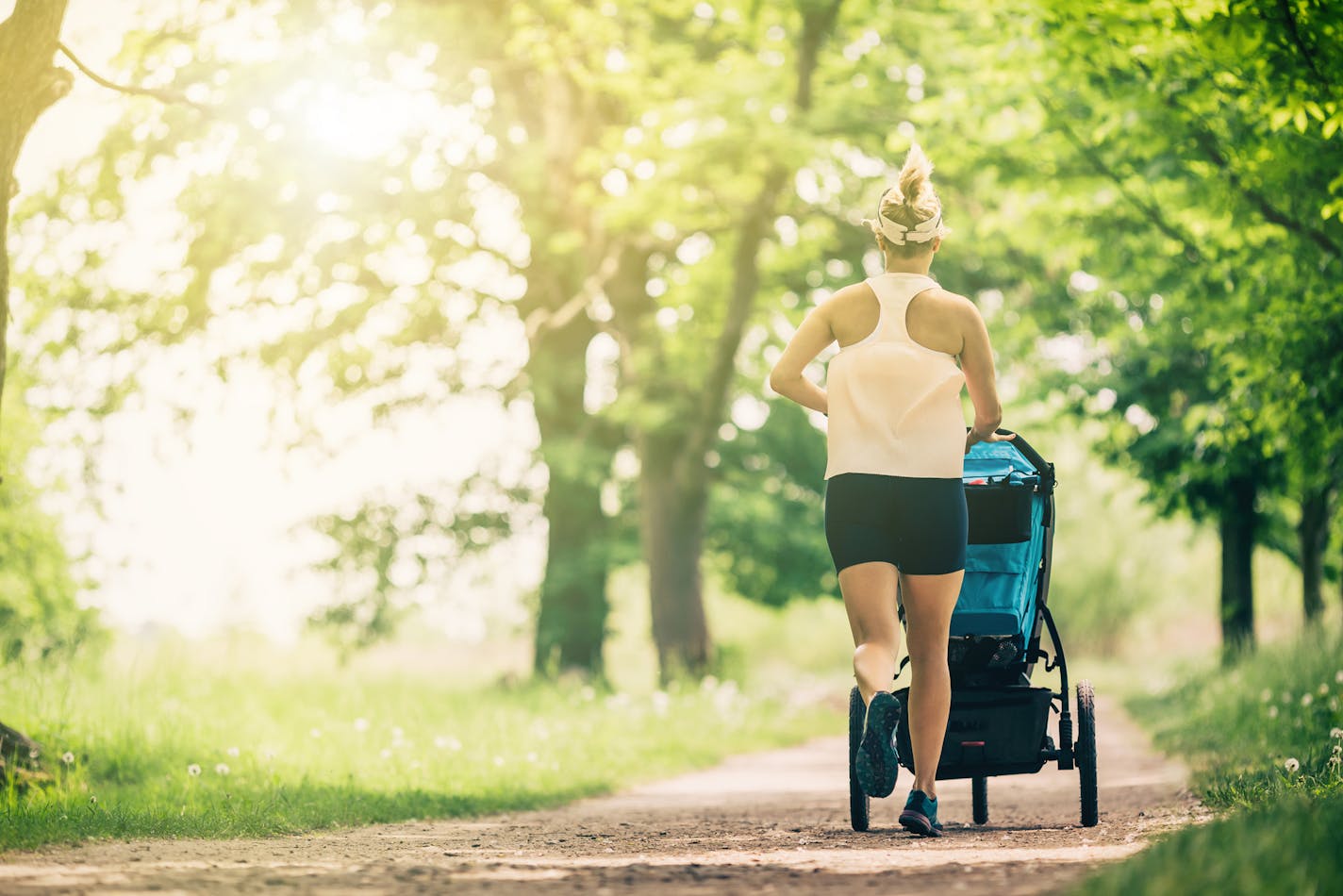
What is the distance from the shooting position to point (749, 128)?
45.9ft

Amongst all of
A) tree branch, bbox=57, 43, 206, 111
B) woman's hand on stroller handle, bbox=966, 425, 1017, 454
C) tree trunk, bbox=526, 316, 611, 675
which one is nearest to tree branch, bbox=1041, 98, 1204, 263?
woman's hand on stroller handle, bbox=966, 425, 1017, 454

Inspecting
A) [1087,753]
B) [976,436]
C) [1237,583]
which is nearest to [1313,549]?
[1237,583]

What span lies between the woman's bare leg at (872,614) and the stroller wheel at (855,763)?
9.4 inches

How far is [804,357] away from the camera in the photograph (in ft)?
17.6

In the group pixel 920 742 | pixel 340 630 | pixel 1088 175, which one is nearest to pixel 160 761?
pixel 920 742

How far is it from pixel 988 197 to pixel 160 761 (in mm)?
11188

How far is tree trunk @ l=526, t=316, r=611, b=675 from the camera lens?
19125mm

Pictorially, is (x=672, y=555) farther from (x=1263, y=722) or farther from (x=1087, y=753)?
(x=1087, y=753)

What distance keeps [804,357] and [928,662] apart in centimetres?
120

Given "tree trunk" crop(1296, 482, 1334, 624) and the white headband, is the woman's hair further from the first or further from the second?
"tree trunk" crop(1296, 482, 1334, 624)

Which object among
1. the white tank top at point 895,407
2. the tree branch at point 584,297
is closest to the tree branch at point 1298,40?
the white tank top at point 895,407

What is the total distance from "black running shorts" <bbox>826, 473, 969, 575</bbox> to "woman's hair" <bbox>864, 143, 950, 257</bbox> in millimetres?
872

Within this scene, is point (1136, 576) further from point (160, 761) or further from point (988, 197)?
point (160, 761)

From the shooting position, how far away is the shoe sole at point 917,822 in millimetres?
5348
